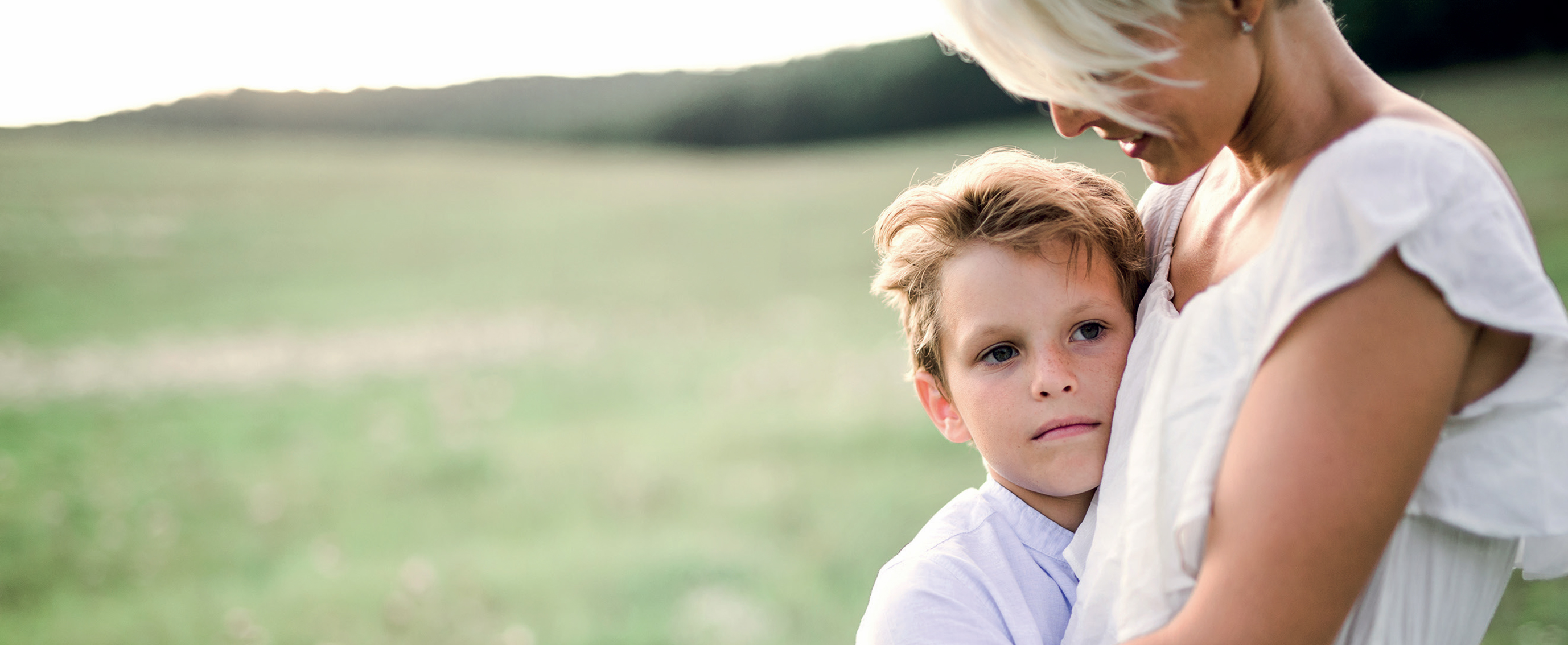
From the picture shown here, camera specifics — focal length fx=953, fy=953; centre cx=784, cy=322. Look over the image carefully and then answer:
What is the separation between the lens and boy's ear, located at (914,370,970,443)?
209cm

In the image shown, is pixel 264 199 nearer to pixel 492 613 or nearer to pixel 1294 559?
pixel 492 613

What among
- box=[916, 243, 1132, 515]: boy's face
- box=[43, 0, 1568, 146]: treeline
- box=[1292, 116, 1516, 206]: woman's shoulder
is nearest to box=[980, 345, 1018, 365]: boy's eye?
box=[916, 243, 1132, 515]: boy's face

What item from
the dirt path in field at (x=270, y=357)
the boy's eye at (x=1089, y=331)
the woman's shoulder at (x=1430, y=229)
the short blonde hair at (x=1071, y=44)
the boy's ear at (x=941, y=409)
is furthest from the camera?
the dirt path in field at (x=270, y=357)

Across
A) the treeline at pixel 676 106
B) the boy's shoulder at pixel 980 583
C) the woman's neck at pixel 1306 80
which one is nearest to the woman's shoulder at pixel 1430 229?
the woman's neck at pixel 1306 80

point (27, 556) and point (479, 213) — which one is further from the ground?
point (479, 213)

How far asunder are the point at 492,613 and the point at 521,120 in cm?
3641

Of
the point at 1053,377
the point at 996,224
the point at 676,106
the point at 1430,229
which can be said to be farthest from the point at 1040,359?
the point at 676,106

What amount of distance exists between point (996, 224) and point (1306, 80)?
58 centimetres

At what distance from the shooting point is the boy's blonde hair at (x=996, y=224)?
1839 millimetres

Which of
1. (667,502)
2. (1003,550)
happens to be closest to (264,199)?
(667,502)

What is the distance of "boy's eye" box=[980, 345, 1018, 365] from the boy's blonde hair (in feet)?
0.47

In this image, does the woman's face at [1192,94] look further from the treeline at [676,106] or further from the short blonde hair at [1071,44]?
the treeline at [676,106]

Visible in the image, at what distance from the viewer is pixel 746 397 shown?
991 cm

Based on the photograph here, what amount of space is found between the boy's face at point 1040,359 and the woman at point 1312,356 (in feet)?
0.44
